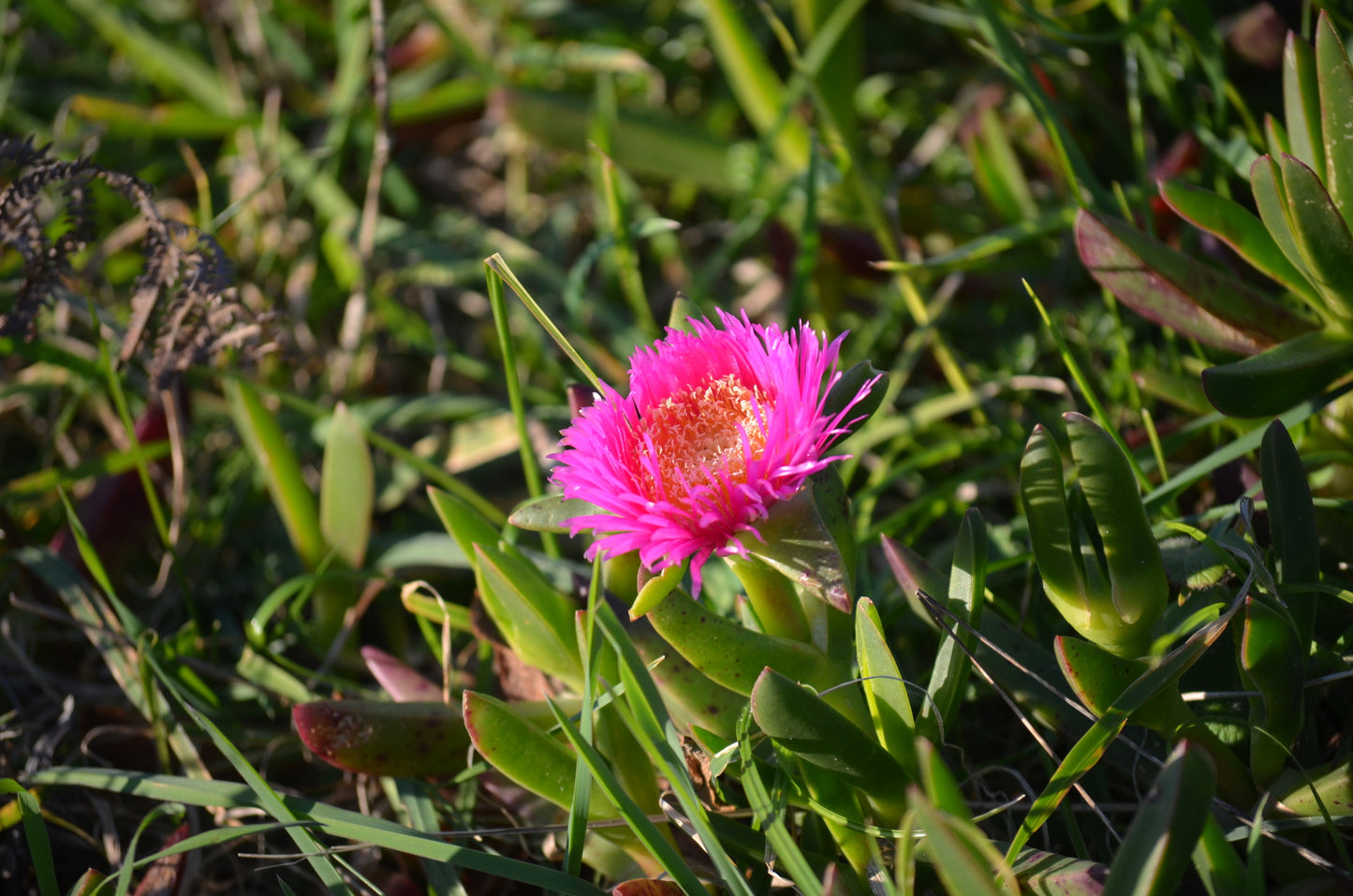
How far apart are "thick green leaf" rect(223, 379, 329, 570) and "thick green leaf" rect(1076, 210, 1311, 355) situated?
44.4 inches

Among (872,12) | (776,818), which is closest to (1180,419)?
(776,818)

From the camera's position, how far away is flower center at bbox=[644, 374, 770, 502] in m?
0.89

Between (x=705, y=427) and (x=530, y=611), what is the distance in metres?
0.29

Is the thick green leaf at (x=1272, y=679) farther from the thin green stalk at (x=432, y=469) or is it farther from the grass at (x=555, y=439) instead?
the thin green stalk at (x=432, y=469)

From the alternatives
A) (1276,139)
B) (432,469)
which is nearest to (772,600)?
(432,469)

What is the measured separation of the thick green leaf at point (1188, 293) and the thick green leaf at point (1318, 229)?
0.09m

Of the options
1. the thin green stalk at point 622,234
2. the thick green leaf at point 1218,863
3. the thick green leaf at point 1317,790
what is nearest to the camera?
the thick green leaf at point 1218,863

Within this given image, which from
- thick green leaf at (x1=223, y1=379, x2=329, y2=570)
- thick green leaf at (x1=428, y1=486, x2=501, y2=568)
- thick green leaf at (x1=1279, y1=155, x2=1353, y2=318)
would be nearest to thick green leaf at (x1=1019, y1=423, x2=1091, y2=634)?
thick green leaf at (x1=1279, y1=155, x2=1353, y2=318)

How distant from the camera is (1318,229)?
922mm

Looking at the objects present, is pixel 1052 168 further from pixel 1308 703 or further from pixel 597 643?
pixel 597 643

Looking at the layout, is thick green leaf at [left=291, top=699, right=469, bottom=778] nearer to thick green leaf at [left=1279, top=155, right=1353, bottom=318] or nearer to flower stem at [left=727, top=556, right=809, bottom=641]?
flower stem at [left=727, top=556, right=809, bottom=641]

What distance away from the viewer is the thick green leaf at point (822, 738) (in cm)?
75

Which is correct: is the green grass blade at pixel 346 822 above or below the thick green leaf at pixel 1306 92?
below

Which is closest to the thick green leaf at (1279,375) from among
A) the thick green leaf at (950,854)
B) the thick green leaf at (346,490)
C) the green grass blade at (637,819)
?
the thick green leaf at (950,854)
